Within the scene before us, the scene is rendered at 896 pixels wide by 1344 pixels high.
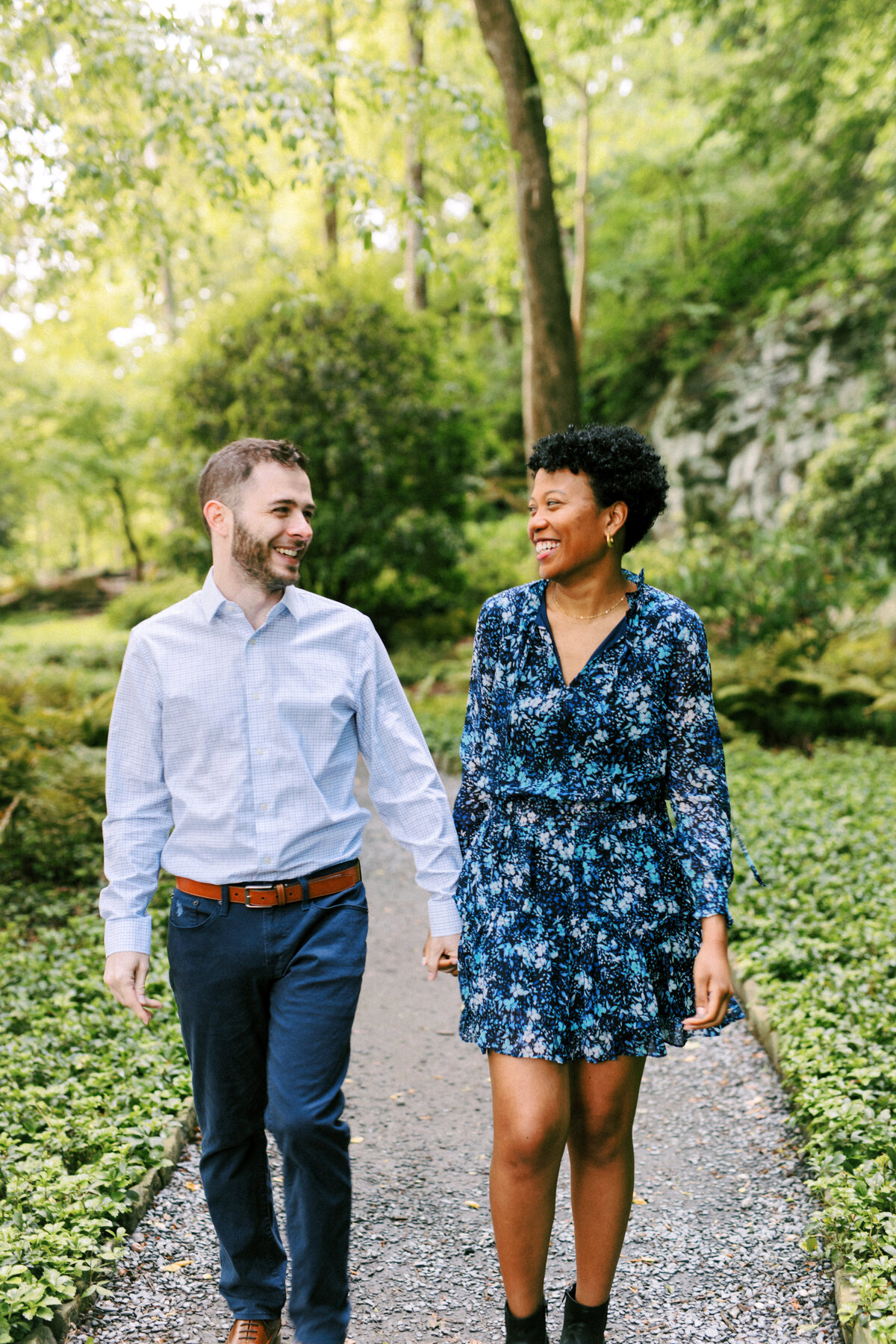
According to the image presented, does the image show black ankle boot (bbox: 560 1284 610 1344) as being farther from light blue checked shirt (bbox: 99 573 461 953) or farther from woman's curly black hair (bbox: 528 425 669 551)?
woman's curly black hair (bbox: 528 425 669 551)

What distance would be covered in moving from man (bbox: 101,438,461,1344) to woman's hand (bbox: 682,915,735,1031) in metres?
0.56

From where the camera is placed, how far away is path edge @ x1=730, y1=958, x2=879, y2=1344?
2426 mm

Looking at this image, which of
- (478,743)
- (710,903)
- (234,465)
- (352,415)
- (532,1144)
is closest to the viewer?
(532,1144)

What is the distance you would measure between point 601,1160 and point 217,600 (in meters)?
1.55

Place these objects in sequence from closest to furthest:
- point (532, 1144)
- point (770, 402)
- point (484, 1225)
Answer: point (532, 1144) < point (484, 1225) < point (770, 402)

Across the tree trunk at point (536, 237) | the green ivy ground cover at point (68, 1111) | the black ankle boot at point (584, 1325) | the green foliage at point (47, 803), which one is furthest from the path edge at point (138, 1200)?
the tree trunk at point (536, 237)

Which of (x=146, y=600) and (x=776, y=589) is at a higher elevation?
(x=146, y=600)

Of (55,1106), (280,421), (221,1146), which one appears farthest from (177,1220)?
(280,421)

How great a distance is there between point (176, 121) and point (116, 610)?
16.6m

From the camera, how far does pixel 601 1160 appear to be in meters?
2.32

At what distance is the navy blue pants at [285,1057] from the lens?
2205 millimetres

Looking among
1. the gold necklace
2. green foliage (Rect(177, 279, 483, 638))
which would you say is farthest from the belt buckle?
green foliage (Rect(177, 279, 483, 638))

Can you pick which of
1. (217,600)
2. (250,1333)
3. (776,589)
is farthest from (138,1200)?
(776,589)

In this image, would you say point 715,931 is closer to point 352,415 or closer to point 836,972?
point 836,972
